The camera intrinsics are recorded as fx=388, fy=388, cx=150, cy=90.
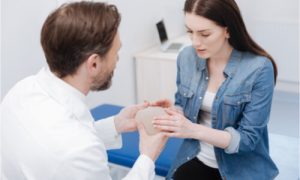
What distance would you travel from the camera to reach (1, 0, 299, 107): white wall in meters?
1.99

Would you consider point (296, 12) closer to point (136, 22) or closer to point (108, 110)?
point (136, 22)

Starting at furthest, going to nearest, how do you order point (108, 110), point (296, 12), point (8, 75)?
point (296, 12) < point (108, 110) < point (8, 75)

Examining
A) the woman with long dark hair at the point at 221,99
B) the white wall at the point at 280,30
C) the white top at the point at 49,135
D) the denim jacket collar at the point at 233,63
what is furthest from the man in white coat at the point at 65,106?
the white wall at the point at 280,30

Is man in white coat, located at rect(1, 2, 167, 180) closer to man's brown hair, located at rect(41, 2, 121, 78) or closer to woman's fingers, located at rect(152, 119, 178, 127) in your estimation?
man's brown hair, located at rect(41, 2, 121, 78)

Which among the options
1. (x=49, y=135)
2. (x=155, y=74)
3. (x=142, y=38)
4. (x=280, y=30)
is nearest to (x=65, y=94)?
(x=49, y=135)

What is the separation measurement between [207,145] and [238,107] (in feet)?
0.72

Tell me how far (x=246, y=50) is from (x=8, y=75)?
1.21 meters

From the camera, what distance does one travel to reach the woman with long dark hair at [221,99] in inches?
55.1

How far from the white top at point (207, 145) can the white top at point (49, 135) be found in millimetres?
454

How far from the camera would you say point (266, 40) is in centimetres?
365

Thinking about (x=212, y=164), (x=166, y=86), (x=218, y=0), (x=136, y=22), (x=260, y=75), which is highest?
(x=218, y=0)

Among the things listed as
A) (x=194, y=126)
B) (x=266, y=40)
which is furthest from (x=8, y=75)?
(x=266, y=40)

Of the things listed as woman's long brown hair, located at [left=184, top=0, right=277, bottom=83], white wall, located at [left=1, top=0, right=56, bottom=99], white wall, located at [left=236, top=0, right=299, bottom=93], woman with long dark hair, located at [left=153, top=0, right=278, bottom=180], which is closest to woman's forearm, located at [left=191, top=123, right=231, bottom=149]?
woman with long dark hair, located at [left=153, top=0, right=278, bottom=180]

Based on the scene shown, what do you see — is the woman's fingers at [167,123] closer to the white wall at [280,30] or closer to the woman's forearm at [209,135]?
the woman's forearm at [209,135]
